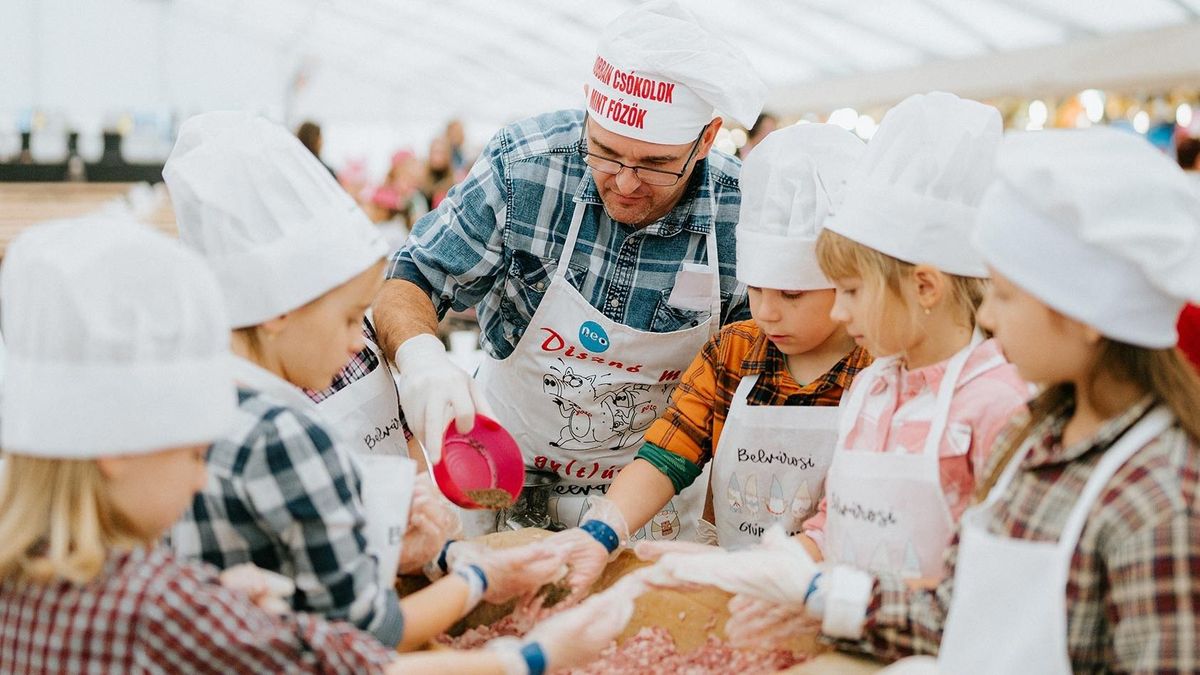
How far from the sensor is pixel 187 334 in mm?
1045

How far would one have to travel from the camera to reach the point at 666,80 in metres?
1.94

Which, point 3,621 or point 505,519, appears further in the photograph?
point 505,519

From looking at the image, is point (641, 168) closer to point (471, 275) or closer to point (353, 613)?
point (471, 275)

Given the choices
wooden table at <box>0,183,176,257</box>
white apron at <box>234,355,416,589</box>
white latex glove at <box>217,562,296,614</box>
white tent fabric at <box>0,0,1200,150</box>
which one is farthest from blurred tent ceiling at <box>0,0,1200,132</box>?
wooden table at <box>0,183,176,257</box>

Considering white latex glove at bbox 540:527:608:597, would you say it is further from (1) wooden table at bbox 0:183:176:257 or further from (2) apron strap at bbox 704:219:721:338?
(1) wooden table at bbox 0:183:176:257

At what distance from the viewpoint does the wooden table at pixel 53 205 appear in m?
4.19

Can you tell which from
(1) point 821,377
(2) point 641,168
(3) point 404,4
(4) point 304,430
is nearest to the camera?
(4) point 304,430

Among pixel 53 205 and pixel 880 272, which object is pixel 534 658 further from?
pixel 53 205

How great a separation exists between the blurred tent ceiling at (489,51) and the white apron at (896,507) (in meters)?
0.92

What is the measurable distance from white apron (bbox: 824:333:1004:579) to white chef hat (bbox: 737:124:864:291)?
0.31m

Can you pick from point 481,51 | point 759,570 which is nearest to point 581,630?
point 759,570

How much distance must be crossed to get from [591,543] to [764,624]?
0.36 metres

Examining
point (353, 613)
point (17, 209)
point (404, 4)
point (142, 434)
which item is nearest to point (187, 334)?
point (142, 434)

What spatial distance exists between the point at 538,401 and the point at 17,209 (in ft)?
12.7
